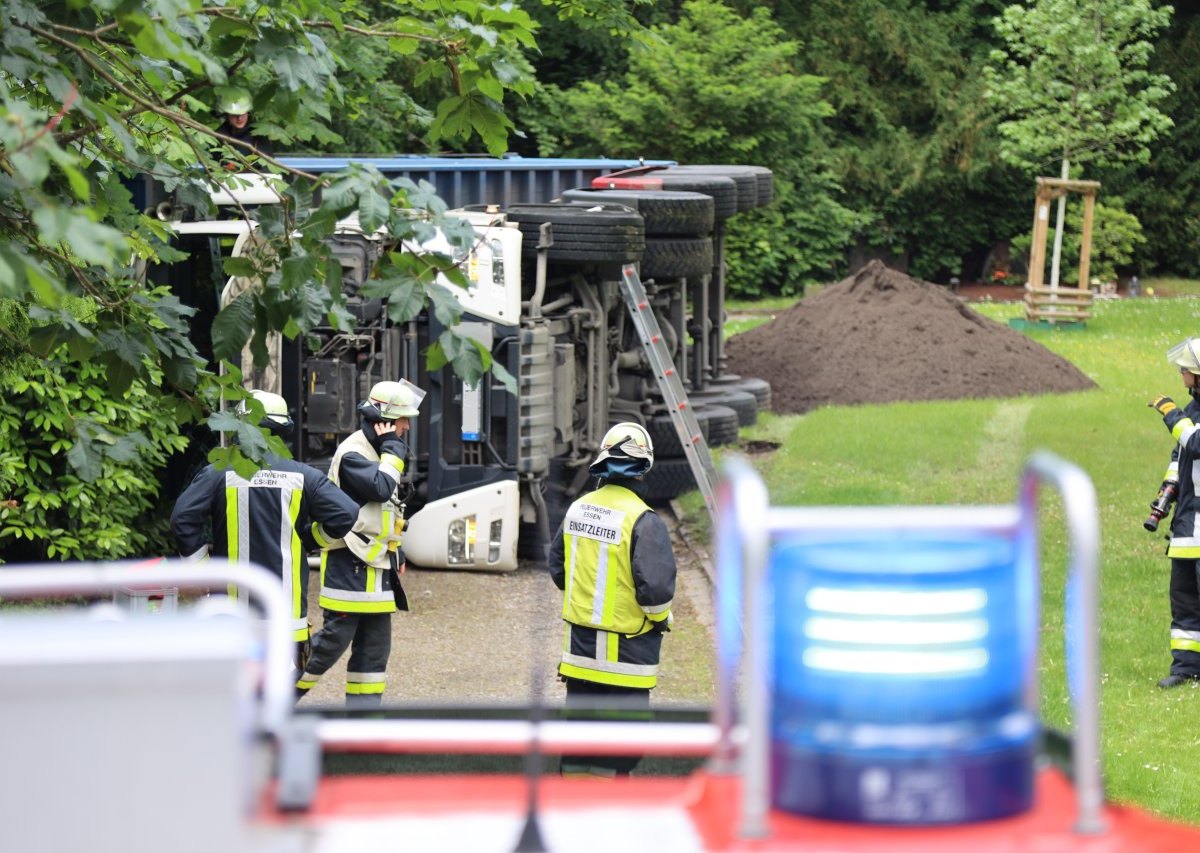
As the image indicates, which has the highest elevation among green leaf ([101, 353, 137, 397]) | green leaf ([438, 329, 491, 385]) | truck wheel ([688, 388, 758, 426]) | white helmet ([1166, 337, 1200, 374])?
green leaf ([438, 329, 491, 385])

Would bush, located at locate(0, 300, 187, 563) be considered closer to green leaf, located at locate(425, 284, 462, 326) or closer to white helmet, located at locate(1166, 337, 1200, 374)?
green leaf, located at locate(425, 284, 462, 326)

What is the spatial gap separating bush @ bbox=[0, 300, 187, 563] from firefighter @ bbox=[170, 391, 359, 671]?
2.43 meters

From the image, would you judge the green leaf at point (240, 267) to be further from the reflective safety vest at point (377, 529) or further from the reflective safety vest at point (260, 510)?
the reflective safety vest at point (377, 529)

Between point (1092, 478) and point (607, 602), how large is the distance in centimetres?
726

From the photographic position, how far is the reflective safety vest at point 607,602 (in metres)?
6.69

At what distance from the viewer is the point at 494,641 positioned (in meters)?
9.70

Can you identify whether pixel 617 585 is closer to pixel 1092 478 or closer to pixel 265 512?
pixel 265 512

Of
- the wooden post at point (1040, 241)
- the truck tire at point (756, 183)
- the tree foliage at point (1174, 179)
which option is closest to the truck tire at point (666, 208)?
the truck tire at point (756, 183)

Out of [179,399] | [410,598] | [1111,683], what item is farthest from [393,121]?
[179,399]

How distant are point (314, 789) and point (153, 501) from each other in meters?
9.58

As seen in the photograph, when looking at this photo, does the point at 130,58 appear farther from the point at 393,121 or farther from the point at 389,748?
the point at 393,121

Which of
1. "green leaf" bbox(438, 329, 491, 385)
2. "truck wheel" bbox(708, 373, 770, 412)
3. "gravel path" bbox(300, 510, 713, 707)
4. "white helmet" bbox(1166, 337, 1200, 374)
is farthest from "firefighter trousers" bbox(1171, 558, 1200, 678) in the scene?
"truck wheel" bbox(708, 373, 770, 412)

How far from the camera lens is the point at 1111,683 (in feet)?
28.8

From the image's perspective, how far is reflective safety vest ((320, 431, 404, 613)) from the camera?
7715 millimetres
